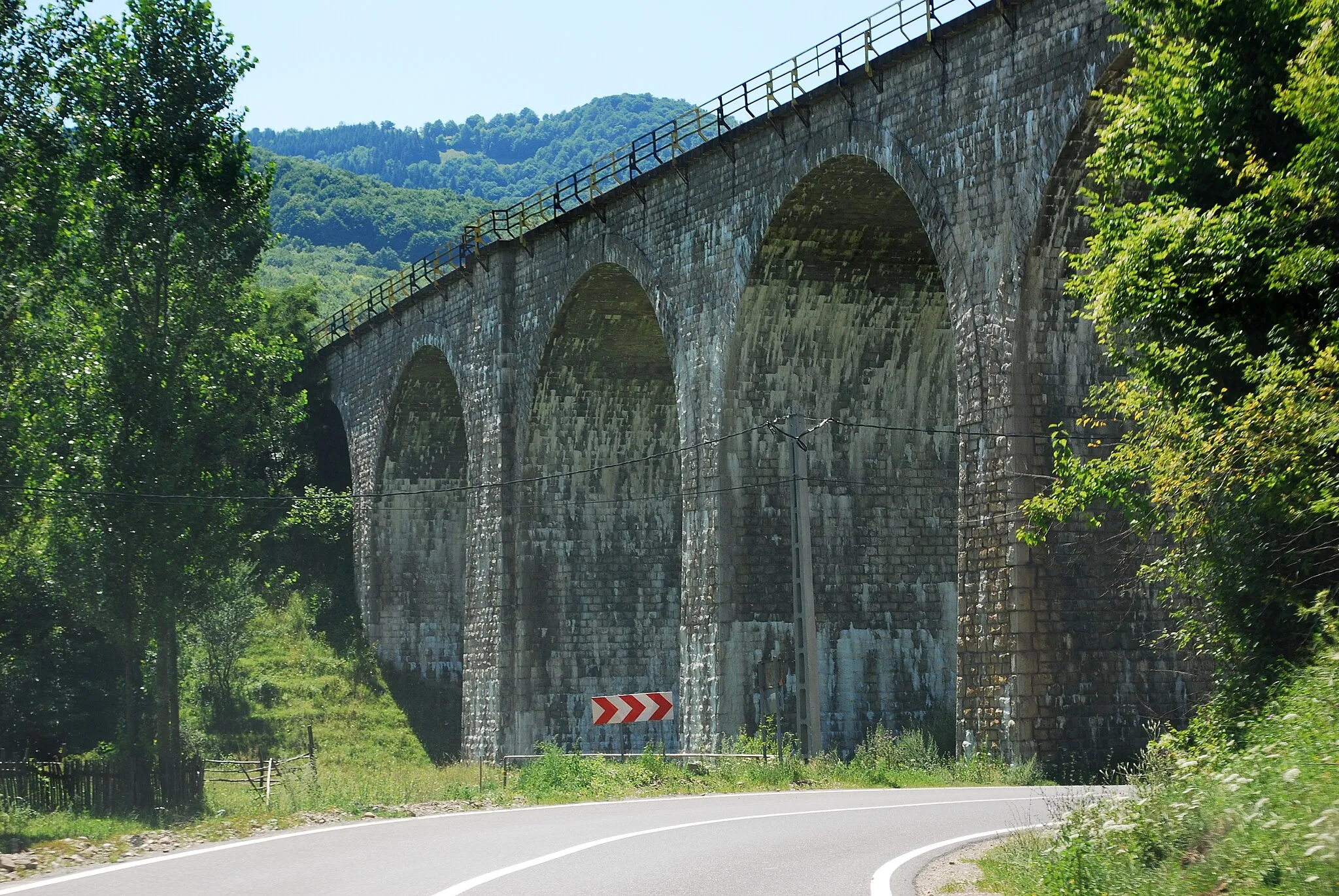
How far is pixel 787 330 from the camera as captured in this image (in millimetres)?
29750

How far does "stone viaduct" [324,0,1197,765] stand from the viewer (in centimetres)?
2197

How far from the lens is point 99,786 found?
86.5ft

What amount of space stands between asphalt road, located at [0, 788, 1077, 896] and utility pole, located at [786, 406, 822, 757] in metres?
6.11

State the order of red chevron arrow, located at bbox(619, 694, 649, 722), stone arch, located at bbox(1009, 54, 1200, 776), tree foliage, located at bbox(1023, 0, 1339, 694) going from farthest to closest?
red chevron arrow, located at bbox(619, 694, 649, 722)
stone arch, located at bbox(1009, 54, 1200, 776)
tree foliage, located at bbox(1023, 0, 1339, 694)

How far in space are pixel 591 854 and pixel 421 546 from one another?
40.6m

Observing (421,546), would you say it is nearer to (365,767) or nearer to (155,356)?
(365,767)

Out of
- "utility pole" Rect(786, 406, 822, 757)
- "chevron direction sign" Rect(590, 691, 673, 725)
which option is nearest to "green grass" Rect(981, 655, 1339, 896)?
"chevron direction sign" Rect(590, 691, 673, 725)

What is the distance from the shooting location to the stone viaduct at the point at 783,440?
22.0 metres

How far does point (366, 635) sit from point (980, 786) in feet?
113

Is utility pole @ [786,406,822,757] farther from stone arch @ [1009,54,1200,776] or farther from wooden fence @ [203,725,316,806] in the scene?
wooden fence @ [203,725,316,806]

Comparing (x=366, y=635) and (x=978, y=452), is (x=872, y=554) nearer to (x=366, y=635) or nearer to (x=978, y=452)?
(x=978, y=452)

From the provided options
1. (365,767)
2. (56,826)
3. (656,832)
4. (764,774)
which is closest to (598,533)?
(365,767)

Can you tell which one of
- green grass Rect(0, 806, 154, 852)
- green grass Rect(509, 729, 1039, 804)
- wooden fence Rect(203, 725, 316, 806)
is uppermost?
green grass Rect(509, 729, 1039, 804)

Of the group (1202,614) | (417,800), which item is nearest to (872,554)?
(417,800)
